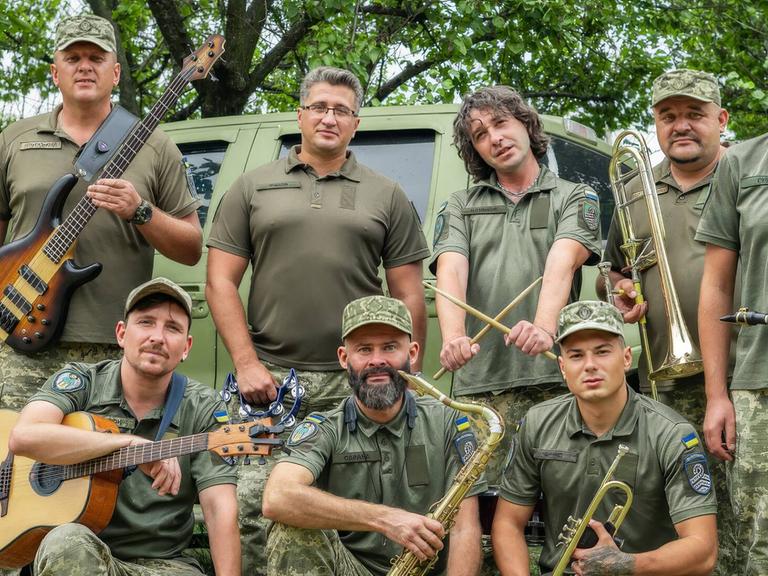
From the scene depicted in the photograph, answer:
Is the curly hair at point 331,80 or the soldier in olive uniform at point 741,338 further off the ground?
the curly hair at point 331,80

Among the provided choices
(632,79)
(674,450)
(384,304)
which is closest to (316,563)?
(384,304)

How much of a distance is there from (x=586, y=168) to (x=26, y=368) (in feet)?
9.56

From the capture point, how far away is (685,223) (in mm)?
4922

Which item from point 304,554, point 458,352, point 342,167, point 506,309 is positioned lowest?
point 304,554

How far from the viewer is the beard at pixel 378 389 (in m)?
4.43

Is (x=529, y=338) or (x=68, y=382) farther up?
(x=529, y=338)

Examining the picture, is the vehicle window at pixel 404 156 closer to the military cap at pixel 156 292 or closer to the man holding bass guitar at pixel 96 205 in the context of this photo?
the man holding bass guitar at pixel 96 205

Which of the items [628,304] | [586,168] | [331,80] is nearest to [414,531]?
[628,304]

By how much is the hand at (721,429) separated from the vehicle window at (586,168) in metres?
1.81

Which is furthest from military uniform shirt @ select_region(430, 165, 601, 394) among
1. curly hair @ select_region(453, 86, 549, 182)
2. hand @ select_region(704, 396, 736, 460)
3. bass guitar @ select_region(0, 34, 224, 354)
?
bass guitar @ select_region(0, 34, 224, 354)

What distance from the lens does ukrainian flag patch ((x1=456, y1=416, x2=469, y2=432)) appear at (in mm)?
4543

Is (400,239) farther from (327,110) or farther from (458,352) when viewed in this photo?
(458,352)

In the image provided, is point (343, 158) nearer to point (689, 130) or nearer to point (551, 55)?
point (689, 130)

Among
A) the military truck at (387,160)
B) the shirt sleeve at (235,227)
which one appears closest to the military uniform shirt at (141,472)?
the shirt sleeve at (235,227)
